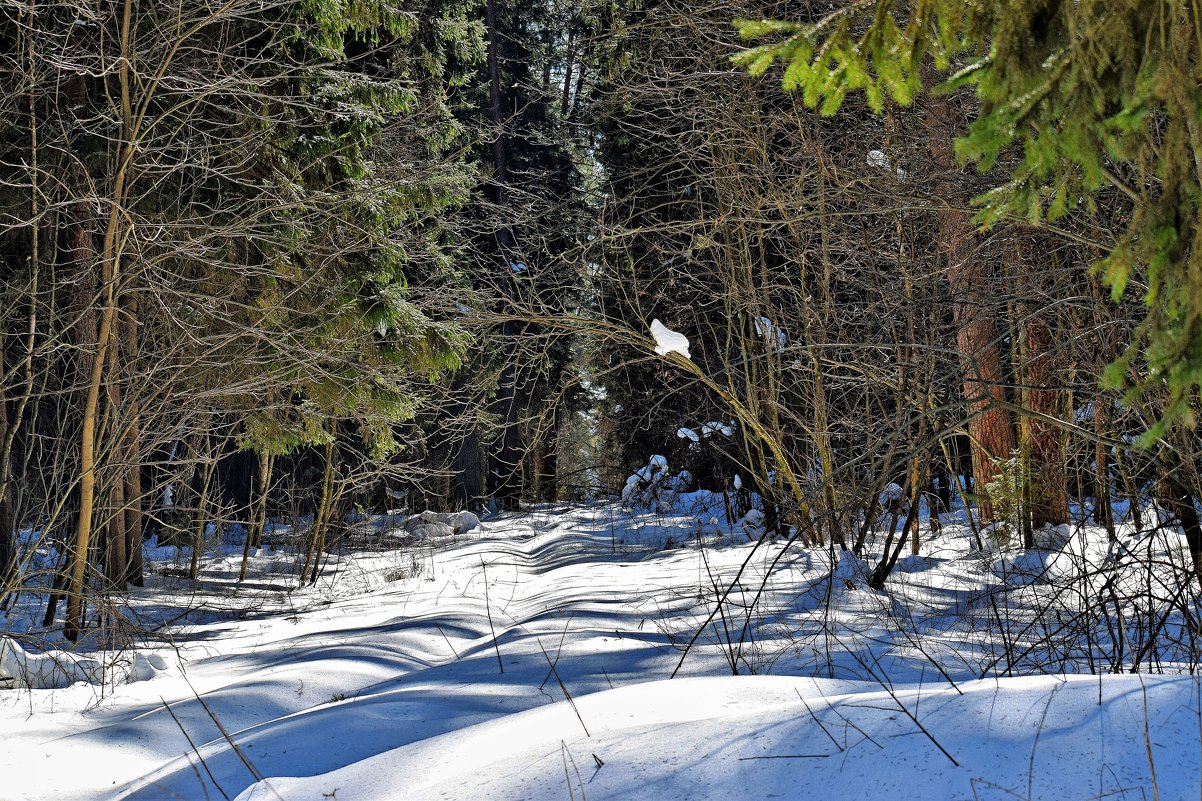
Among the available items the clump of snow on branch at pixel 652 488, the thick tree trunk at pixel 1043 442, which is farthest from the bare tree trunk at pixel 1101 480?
the clump of snow on branch at pixel 652 488

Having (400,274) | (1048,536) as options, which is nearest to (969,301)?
(1048,536)

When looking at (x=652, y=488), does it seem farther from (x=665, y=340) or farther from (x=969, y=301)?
(x=969, y=301)

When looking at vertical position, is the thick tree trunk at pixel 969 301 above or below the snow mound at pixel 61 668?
above

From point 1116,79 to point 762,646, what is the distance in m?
3.57

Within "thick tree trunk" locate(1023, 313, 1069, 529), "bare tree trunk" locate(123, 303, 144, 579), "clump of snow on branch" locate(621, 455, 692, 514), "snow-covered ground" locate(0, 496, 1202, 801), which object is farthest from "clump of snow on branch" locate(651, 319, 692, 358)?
"clump of snow on branch" locate(621, 455, 692, 514)

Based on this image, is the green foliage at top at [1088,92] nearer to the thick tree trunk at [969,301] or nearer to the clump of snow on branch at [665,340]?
the thick tree trunk at [969,301]

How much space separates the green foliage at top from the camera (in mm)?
2059

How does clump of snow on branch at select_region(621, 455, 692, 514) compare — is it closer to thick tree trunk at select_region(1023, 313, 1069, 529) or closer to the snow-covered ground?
the snow-covered ground

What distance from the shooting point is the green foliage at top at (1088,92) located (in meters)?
2.06

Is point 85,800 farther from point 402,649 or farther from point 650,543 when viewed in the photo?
point 650,543

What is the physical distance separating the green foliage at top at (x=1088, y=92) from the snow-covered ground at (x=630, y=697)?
0.97m

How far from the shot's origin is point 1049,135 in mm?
2277

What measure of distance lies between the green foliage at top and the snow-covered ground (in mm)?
975

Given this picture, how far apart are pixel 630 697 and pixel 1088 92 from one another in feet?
7.88
